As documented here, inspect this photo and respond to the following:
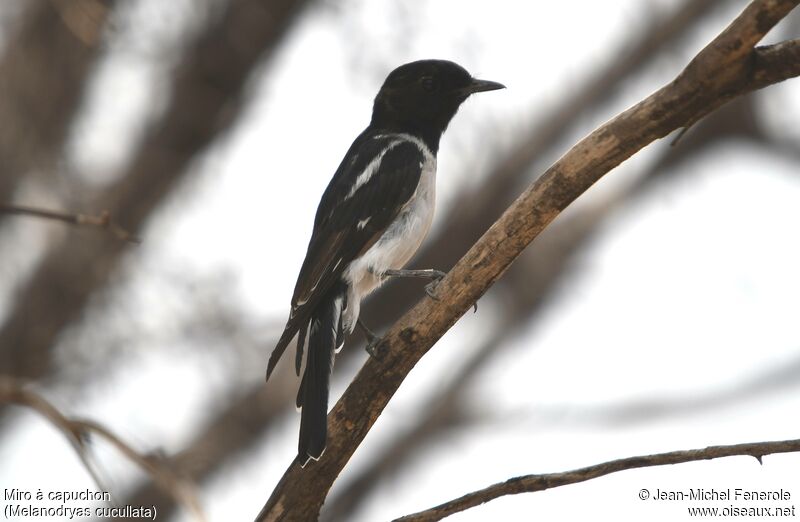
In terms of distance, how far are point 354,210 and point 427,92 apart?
1.19 metres

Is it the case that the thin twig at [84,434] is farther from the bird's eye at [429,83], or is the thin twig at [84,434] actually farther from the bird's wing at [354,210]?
the bird's eye at [429,83]

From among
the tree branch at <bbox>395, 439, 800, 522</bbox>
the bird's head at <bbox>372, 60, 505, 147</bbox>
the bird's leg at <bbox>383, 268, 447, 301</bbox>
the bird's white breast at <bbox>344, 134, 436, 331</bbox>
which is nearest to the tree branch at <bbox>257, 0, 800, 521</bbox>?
the bird's leg at <bbox>383, 268, 447, 301</bbox>

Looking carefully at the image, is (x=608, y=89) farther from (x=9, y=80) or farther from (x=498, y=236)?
(x=498, y=236)

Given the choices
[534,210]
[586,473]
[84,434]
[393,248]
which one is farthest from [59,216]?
[393,248]

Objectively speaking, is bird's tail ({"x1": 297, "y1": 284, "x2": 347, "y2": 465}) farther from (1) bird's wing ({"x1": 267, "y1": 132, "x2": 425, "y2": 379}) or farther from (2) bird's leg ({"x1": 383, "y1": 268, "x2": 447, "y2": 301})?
(2) bird's leg ({"x1": 383, "y1": 268, "x2": 447, "y2": 301})

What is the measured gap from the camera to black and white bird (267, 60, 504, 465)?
4.83 metres

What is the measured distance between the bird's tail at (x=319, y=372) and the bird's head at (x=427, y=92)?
4.77ft

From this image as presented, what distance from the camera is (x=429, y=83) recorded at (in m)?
6.29

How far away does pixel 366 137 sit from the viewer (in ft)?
20.7

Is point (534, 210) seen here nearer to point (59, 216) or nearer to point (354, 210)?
point (59, 216)

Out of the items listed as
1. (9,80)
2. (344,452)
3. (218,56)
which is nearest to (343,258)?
(344,452)

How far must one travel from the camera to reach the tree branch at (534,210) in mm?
3396

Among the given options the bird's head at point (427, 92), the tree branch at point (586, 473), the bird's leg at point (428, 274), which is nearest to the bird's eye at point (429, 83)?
the bird's head at point (427, 92)

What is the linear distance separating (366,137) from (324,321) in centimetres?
158
